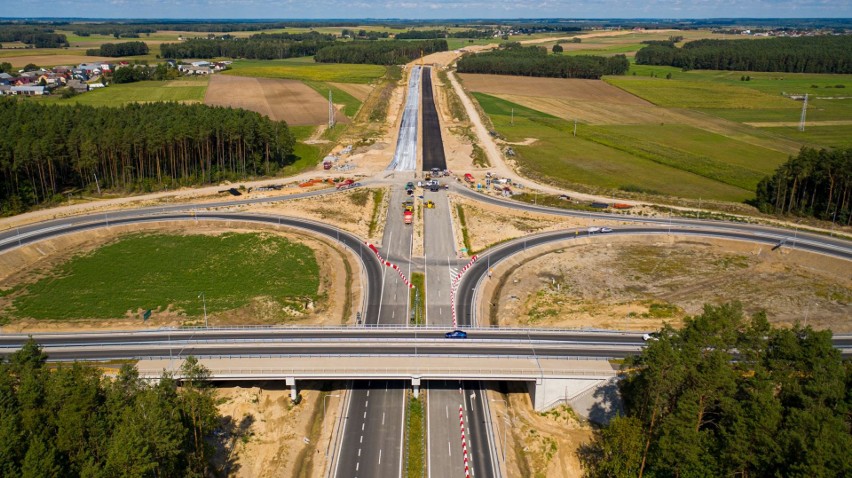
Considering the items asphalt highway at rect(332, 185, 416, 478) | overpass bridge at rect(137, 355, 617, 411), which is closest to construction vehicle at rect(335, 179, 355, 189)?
asphalt highway at rect(332, 185, 416, 478)

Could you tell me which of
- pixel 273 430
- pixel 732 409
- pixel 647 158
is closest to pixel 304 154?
pixel 647 158

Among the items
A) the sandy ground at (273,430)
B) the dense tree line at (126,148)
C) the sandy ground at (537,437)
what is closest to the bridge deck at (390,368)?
the sandy ground at (273,430)

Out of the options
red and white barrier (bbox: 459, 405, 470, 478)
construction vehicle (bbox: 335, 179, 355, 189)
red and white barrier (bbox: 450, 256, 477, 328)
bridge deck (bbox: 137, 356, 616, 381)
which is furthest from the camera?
construction vehicle (bbox: 335, 179, 355, 189)

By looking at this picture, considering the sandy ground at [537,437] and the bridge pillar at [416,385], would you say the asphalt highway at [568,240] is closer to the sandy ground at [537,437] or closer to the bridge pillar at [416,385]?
the bridge pillar at [416,385]

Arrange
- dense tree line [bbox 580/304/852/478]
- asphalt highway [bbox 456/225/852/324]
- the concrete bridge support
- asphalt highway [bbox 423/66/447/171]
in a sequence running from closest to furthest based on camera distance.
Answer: dense tree line [bbox 580/304/852/478], the concrete bridge support, asphalt highway [bbox 456/225/852/324], asphalt highway [bbox 423/66/447/171]

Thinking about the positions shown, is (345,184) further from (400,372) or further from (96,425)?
(96,425)

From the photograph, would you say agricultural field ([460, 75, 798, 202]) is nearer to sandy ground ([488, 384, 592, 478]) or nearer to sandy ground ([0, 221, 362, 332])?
sandy ground ([0, 221, 362, 332])

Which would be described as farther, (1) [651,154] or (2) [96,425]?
(1) [651,154]
